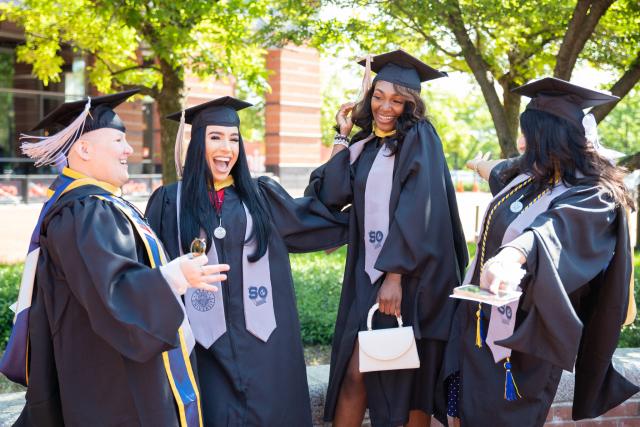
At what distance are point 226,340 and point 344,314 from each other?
0.66m

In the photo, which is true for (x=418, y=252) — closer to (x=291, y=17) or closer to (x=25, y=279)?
(x=25, y=279)

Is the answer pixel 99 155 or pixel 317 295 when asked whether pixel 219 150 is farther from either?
pixel 317 295

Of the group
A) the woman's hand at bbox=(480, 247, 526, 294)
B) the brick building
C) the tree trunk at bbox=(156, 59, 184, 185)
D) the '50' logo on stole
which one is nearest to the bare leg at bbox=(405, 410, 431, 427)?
the '50' logo on stole

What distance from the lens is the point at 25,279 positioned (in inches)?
109

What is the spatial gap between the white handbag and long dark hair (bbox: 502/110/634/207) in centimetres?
88

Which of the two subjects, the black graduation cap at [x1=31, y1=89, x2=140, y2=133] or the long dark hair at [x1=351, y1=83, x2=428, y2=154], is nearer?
the black graduation cap at [x1=31, y1=89, x2=140, y2=133]

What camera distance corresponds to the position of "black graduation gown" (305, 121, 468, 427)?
338 cm

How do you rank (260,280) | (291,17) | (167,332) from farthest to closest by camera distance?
1. (291,17)
2. (260,280)
3. (167,332)

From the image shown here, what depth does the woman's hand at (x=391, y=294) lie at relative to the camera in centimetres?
341

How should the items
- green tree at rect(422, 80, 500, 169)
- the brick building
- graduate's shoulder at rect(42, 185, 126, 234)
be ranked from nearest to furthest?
graduate's shoulder at rect(42, 185, 126, 234) < the brick building < green tree at rect(422, 80, 500, 169)

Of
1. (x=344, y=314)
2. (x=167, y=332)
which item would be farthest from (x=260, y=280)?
(x=167, y=332)

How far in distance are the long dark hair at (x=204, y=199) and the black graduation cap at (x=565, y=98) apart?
126 cm

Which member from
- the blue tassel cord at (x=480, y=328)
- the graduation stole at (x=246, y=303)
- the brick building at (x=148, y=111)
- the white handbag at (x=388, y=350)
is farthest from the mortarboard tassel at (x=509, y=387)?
the brick building at (x=148, y=111)

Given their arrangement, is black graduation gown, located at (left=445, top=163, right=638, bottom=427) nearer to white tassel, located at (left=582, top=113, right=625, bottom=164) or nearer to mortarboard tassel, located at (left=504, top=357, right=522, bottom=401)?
mortarboard tassel, located at (left=504, top=357, right=522, bottom=401)
